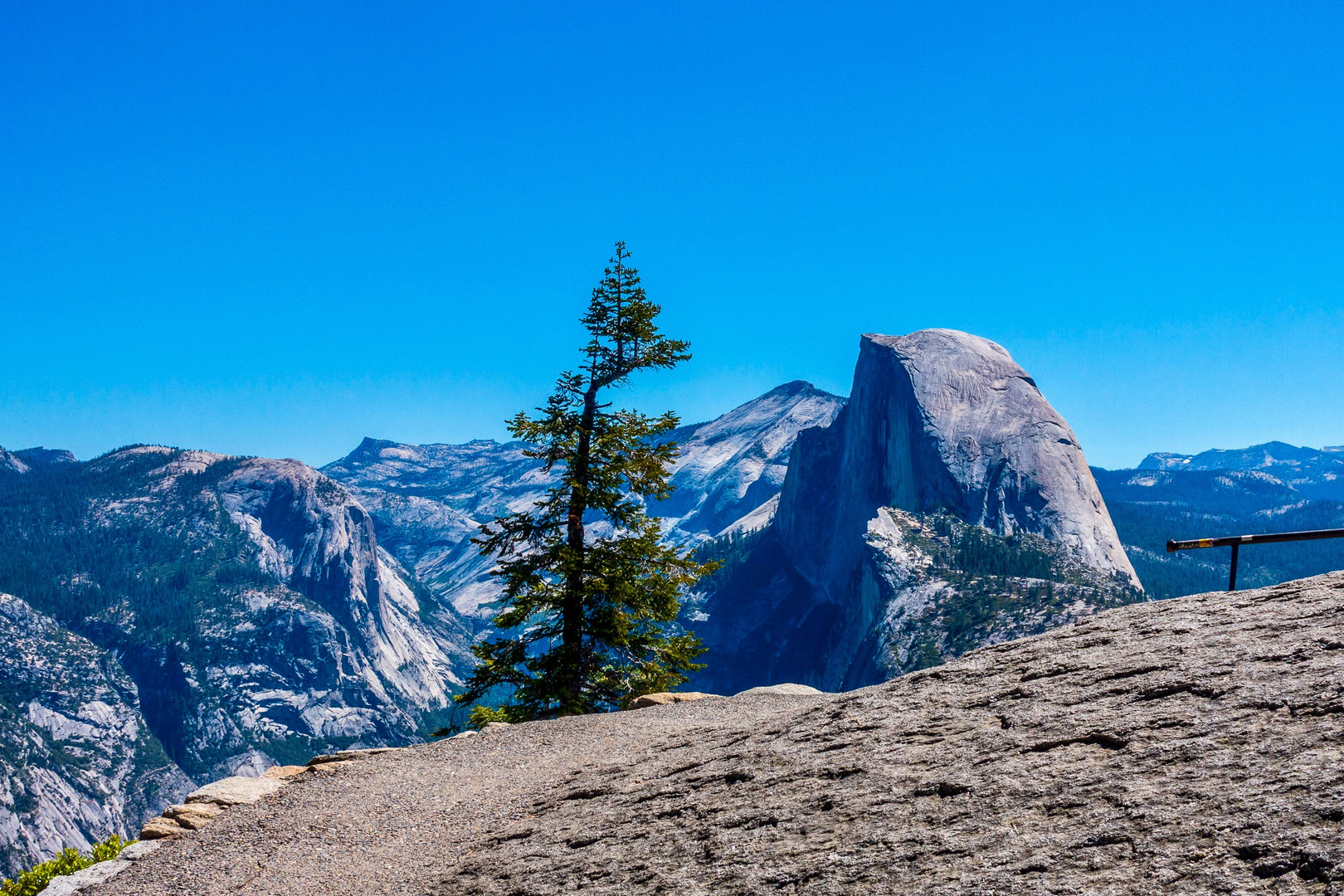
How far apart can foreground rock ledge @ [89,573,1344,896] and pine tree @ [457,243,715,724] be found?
8.68 m

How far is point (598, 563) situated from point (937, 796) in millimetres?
16803

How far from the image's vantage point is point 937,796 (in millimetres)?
9430

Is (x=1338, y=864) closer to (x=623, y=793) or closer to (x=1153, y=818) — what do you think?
(x=1153, y=818)

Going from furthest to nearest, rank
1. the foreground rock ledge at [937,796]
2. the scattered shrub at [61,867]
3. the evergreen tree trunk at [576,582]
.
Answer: the evergreen tree trunk at [576,582]
the scattered shrub at [61,867]
the foreground rock ledge at [937,796]

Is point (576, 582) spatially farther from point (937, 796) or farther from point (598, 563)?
point (937, 796)

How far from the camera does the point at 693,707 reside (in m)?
19.5

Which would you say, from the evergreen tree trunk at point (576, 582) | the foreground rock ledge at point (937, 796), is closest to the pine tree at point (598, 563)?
the evergreen tree trunk at point (576, 582)

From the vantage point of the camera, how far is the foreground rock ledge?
7.48m

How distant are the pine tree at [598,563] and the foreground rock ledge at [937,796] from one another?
8680 millimetres

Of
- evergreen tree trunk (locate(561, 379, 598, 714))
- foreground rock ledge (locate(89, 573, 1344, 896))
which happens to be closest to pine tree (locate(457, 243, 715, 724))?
evergreen tree trunk (locate(561, 379, 598, 714))

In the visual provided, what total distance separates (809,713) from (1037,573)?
16937 centimetres

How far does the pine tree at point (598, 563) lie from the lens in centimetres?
2530

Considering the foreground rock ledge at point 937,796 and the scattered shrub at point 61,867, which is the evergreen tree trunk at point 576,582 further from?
the scattered shrub at point 61,867

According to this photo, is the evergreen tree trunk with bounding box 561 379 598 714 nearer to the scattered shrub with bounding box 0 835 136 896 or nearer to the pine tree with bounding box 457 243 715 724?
the pine tree with bounding box 457 243 715 724
